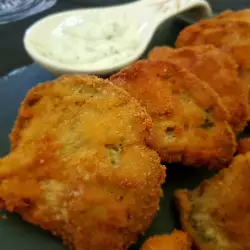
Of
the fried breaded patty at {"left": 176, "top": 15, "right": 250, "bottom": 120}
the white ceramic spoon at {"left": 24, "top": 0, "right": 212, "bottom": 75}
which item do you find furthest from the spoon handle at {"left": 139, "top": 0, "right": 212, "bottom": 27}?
the fried breaded patty at {"left": 176, "top": 15, "right": 250, "bottom": 120}

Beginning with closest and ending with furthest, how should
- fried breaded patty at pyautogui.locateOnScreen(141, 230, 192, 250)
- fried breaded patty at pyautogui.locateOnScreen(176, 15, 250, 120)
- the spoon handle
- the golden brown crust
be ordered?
fried breaded patty at pyautogui.locateOnScreen(141, 230, 192, 250), the golden brown crust, fried breaded patty at pyautogui.locateOnScreen(176, 15, 250, 120), the spoon handle

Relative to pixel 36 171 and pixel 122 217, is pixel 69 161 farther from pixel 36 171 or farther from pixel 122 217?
pixel 122 217

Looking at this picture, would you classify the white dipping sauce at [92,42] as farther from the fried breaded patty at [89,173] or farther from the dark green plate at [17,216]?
the fried breaded patty at [89,173]

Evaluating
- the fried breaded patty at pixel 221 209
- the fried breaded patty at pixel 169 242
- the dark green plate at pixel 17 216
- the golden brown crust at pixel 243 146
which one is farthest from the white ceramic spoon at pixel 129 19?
the fried breaded patty at pixel 169 242

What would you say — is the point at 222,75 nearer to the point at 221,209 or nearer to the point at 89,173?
the point at 221,209

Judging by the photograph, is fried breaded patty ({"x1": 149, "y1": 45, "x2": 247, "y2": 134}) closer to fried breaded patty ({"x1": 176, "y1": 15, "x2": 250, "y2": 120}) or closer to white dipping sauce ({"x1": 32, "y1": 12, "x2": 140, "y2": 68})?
fried breaded patty ({"x1": 176, "y1": 15, "x2": 250, "y2": 120})

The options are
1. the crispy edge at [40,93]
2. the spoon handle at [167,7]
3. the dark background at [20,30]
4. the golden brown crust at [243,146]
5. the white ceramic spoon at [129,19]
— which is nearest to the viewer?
the crispy edge at [40,93]
